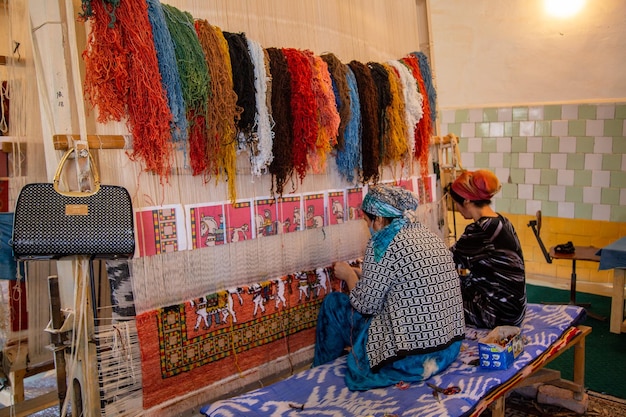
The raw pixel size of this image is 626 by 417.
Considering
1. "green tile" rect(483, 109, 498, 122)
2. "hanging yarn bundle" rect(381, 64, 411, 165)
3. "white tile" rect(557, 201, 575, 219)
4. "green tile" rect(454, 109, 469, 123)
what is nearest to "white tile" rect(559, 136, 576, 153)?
"white tile" rect(557, 201, 575, 219)

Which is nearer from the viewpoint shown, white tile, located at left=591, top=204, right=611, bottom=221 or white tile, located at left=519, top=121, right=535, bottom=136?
white tile, located at left=591, top=204, right=611, bottom=221

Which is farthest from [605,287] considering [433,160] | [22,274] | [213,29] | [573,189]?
[22,274]

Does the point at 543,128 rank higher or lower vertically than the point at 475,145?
higher

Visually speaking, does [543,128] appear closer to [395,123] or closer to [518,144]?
[518,144]

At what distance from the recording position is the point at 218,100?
7.52 ft

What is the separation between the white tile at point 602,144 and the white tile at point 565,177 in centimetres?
32

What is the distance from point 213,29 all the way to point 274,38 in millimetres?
478

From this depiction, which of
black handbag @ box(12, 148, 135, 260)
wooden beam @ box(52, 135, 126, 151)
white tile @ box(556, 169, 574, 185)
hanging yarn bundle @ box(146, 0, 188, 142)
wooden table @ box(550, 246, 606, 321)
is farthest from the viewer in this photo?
white tile @ box(556, 169, 574, 185)

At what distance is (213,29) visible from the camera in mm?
2322

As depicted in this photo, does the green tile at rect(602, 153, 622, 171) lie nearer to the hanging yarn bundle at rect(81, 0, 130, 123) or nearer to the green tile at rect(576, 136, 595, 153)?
the green tile at rect(576, 136, 595, 153)

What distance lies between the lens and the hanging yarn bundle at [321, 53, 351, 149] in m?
2.81

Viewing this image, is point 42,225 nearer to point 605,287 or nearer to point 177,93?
point 177,93

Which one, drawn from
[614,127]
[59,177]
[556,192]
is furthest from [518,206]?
[59,177]

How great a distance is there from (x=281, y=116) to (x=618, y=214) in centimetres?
402
